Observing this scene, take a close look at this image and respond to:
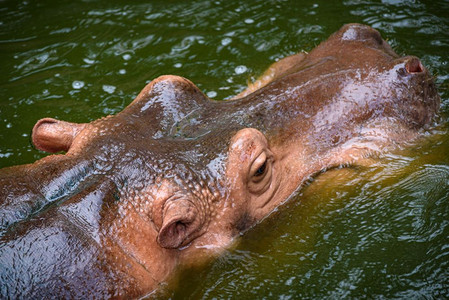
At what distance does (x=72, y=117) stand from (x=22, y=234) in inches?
132

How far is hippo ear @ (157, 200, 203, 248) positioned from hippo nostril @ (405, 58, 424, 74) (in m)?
2.23

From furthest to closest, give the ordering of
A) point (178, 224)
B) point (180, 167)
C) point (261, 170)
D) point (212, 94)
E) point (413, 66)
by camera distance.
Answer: point (212, 94), point (413, 66), point (261, 170), point (180, 167), point (178, 224)

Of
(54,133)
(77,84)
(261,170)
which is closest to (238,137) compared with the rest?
(261,170)

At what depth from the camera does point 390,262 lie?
4.08m

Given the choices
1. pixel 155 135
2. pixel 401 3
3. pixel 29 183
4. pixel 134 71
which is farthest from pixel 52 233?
pixel 401 3

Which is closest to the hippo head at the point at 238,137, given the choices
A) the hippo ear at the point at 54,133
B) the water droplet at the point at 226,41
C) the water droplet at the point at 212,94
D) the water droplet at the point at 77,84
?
the hippo ear at the point at 54,133

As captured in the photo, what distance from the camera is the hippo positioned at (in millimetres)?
3283

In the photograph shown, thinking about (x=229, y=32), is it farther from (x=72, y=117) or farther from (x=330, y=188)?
(x=330, y=188)

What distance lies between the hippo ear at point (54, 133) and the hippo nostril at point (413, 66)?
9.10 feet

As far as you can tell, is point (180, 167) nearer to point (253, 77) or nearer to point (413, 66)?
point (413, 66)

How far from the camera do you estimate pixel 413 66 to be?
4.45m

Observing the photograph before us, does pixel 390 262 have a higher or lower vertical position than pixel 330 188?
lower

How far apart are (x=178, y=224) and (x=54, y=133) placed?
4.70 feet

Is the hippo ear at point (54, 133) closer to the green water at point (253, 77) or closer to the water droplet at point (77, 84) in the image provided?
the green water at point (253, 77)
